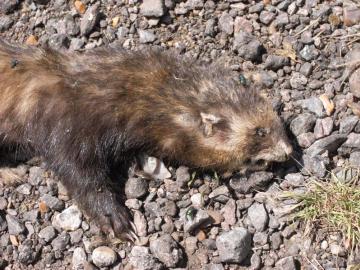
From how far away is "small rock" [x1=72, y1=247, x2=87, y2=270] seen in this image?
7.50m

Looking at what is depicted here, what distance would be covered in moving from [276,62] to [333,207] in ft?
6.23

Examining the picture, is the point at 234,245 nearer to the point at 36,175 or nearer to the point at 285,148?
the point at 285,148

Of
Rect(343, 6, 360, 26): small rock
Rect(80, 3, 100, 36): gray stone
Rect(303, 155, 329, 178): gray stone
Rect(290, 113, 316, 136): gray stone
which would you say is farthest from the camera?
Rect(80, 3, 100, 36): gray stone

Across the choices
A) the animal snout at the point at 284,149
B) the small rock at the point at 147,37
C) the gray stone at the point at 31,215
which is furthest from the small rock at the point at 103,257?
the small rock at the point at 147,37

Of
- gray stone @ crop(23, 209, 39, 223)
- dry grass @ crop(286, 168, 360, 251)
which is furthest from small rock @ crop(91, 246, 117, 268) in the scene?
dry grass @ crop(286, 168, 360, 251)

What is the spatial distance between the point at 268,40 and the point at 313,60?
0.61 meters

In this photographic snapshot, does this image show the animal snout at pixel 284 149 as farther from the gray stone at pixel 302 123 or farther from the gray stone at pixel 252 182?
the gray stone at pixel 302 123

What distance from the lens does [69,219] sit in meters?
7.71

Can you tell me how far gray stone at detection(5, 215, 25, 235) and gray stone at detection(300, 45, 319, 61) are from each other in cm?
393

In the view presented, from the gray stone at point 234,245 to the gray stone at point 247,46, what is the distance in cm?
215

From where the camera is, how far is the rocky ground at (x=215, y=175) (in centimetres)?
740

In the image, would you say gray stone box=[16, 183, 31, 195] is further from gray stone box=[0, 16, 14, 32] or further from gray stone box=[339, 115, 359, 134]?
gray stone box=[339, 115, 359, 134]

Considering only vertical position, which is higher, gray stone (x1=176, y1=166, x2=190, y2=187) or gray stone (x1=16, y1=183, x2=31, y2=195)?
gray stone (x1=176, y1=166, x2=190, y2=187)

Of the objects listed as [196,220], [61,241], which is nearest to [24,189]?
[61,241]
